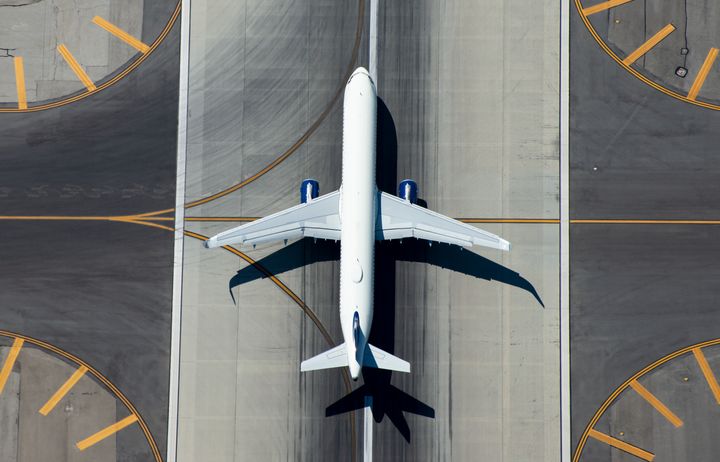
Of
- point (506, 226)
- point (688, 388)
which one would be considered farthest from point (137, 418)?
point (688, 388)

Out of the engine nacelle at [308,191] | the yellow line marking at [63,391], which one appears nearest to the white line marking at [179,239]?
the yellow line marking at [63,391]

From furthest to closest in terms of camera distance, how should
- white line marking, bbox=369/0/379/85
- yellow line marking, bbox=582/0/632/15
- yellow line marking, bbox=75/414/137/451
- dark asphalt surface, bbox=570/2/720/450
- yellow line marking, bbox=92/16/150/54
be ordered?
1. yellow line marking, bbox=92/16/150/54
2. yellow line marking, bbox=582/0/632/15
3. white line marking, bbox=369/0/379/85
4. dark asphalt surface, bbox=570/2/720/450
5. yellow line marking, bbox=75/414/137/451

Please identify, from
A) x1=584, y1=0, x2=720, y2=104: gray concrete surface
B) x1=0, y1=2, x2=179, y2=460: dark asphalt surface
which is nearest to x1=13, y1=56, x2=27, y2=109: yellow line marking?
x1=0, y1=2, x2=179, y2=460: dark asphalt surface

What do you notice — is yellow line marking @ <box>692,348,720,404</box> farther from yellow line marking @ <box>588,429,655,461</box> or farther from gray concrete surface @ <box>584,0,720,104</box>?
gray concrete surface @ <box>584,0,720,104</box>

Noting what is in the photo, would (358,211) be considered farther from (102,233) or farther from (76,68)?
(76,68)

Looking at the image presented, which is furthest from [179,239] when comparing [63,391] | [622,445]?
[622,445]

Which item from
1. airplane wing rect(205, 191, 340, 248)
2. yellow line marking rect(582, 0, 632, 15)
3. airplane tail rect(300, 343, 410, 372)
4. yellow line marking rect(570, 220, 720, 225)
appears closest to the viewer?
airplane tail rect(300, 343, 410, 372)
